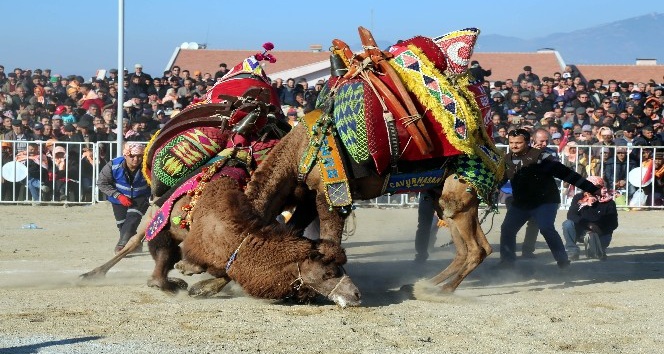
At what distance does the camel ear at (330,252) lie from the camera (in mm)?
6930

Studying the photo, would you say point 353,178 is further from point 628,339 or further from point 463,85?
point 628,339

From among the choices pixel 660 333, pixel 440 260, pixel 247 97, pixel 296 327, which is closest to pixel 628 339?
pixel 660 333

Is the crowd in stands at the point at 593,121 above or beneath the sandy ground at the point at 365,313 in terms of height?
above

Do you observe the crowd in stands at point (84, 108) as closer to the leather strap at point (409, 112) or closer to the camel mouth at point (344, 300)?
the leather strap at point (409, 112)

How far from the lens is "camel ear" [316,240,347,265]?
6.93 metres

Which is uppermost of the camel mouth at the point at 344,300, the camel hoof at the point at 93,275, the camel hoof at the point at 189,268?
the camel hoof at the point at 189,268

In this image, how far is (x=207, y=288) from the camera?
24.4 feet

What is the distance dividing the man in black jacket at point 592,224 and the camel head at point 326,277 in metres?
4.34

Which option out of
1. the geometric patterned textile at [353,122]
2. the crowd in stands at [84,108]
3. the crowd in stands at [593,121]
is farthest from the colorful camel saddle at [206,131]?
the crowd in stands at [84,108]

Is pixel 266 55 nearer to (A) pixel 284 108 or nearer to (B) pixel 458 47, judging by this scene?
(B) pixel 458 47

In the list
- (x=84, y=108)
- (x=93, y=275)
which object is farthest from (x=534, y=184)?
(x=84, y=108)

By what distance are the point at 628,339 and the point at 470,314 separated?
118 cm

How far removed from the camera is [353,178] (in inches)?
311

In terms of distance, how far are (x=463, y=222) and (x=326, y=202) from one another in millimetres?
1161
